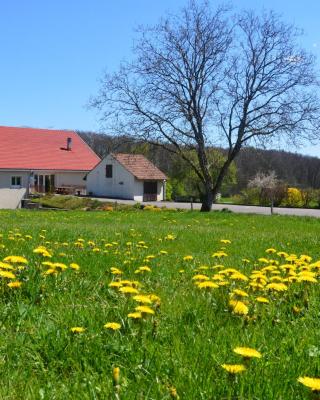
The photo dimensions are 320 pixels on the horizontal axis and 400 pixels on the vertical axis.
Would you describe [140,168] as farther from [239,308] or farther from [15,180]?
[239,308]

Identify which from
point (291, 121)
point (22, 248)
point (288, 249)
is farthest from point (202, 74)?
point (22, 248)

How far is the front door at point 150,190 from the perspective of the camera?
53.0 m

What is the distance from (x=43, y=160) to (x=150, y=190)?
37.9 ft

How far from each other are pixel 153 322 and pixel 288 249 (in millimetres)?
5290

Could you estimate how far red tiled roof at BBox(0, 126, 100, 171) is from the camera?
50.3 metres

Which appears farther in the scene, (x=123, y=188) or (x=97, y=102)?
(x=123, y=188)

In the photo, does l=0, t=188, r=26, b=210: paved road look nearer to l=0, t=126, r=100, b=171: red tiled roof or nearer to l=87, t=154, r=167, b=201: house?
l=0, t=126, r=100, b=171: red tiled roof

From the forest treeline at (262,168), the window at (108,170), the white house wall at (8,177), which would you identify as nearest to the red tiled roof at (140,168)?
the window at (108,170)

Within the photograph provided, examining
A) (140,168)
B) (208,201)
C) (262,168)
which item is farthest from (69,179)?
(262,168)

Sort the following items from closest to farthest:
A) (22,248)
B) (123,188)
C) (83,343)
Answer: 1. (83,343)
2. (22,248)
3. (123,188)

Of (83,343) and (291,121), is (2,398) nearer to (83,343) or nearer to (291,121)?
(83,343)

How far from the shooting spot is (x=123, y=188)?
5344cm

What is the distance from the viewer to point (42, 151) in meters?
53.6

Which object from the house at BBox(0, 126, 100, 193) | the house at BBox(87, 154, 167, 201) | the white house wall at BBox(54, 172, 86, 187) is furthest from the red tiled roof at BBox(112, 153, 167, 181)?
the white house wall at BBox(54, 172, 86, 187)
